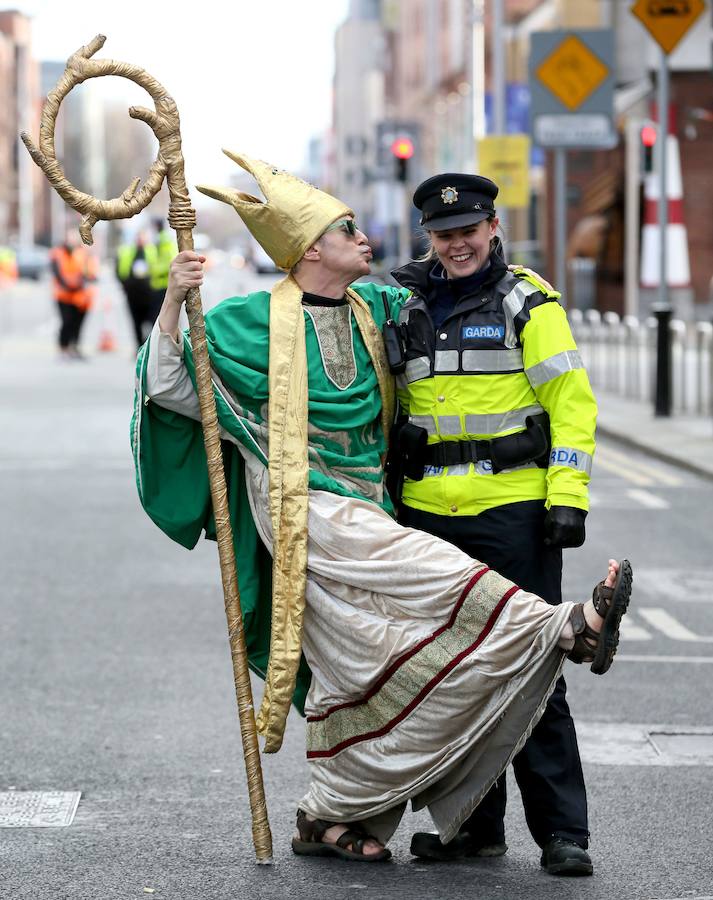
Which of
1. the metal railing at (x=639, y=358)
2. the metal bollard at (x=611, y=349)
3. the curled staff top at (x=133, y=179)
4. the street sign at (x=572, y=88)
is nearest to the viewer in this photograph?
the curled staff top at (x=133, y=179)

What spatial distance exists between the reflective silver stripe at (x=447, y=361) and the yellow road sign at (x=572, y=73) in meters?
16.0

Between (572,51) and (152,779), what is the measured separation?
15929 mm

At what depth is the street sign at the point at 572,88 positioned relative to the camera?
20.6m

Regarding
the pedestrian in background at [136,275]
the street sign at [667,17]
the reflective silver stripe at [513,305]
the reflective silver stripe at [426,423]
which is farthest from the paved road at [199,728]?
the pedestrian in background at [136,275]

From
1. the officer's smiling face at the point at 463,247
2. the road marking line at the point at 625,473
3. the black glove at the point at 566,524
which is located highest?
the officer's smiling face at the point at 463,247

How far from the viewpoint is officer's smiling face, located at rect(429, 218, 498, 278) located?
514 centimetres

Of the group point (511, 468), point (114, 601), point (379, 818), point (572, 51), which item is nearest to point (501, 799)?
point (379, 818)

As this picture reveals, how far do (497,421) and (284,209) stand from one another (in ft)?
2.66

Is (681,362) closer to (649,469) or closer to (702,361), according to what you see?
(702,361)

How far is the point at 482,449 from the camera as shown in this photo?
5156mm

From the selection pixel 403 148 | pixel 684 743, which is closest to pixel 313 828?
pixel 684 743

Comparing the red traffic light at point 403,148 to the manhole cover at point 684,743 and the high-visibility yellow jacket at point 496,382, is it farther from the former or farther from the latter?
the high-visibility yellow jacket at point 496,382

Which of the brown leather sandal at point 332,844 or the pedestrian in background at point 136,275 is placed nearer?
the brown leather sandal at point 332,844

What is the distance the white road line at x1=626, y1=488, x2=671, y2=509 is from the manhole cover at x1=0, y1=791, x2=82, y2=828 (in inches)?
295
